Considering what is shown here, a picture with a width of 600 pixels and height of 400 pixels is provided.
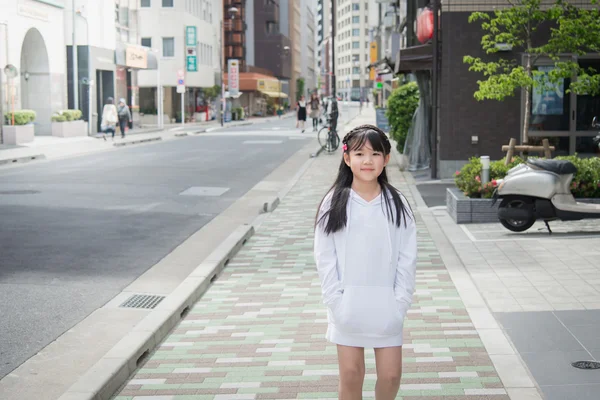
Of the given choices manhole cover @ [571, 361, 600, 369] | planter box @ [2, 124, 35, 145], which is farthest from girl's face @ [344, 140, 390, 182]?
planter box @ [2, 124, 35, 145]

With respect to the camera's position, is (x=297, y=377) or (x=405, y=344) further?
(x=405, y=344)

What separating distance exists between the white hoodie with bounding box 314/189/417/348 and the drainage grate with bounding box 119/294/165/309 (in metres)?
4.31

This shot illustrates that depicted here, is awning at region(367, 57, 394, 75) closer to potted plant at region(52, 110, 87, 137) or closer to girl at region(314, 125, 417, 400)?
potted plant at region(52, 110, 87, 137)

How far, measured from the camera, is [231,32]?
109 meters

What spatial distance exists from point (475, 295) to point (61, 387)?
395 cm

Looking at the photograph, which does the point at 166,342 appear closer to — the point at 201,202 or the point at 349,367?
the point at 349,367

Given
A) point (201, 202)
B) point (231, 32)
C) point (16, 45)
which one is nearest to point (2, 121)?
point (16, 45)

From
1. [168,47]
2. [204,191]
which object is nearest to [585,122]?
[204,191]

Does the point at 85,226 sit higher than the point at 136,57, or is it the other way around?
the point at 136,57

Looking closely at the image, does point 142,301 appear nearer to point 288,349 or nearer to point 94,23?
point 288,349

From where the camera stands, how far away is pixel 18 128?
34.2 meters

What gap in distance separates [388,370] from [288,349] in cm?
264

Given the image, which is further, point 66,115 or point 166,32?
point 166,32

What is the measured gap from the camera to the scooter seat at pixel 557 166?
11.4 meters
